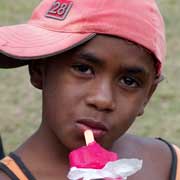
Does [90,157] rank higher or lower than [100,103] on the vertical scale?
lower

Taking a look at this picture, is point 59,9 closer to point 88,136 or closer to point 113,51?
point 113,51

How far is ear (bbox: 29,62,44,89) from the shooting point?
224 centimetres

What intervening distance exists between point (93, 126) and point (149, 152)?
46 cm

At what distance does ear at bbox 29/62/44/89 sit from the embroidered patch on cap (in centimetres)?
14

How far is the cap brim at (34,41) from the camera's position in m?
2.12

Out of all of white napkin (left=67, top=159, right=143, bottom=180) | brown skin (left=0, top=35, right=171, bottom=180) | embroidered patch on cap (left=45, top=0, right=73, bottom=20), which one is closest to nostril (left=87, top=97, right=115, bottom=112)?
brown skin (left=0, top=35, right=171, bottom=180)

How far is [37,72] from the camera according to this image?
2.26 m

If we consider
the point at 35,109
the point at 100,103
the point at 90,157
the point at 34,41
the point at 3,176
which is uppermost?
the point at 34,41

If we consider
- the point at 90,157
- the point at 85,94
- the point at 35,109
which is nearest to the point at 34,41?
the point at 85,94

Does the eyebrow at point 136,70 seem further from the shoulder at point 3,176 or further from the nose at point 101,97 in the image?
the shoulder at point 3,176

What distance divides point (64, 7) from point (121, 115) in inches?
13.1

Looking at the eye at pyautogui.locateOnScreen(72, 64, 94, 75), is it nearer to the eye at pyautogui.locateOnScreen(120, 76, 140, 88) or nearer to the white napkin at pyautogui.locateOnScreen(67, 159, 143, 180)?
the eye at pyautogui.locateOnScreen(120, 76, 140, 88)

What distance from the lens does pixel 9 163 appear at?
224cm

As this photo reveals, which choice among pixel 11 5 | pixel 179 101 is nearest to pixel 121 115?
pixel 179 101
